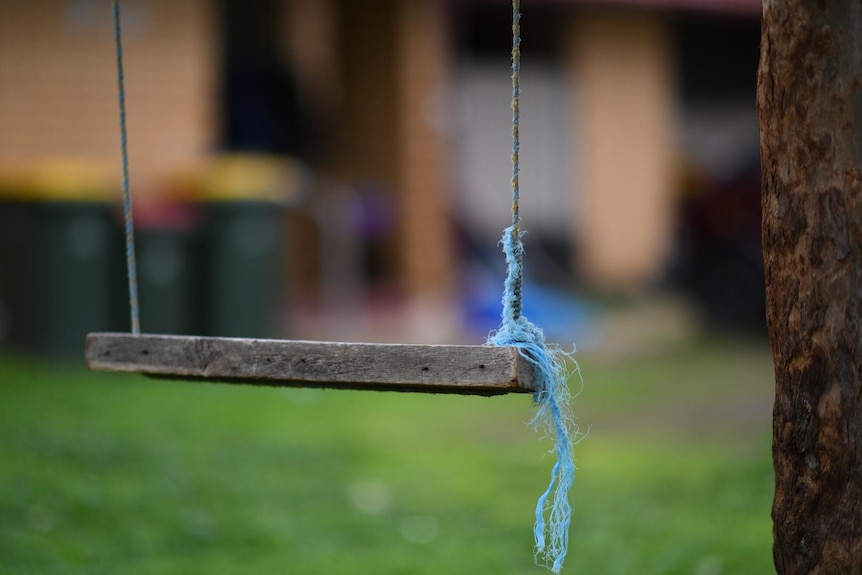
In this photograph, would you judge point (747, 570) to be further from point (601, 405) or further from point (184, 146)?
point (184, 146)

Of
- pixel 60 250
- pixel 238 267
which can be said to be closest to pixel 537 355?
pixel 60 250

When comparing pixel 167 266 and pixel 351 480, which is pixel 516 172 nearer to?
pixel 351 480

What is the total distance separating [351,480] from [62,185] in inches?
147

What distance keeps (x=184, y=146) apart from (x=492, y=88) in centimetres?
611

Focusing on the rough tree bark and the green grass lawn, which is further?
the green grass lawn

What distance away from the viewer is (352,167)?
1261 centimetres

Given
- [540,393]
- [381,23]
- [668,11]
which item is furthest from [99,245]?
[668,11]

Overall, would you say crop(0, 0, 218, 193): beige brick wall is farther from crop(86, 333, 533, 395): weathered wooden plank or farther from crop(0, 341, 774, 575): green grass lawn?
crop(86, 333, 533, 395): weathered wooden plank

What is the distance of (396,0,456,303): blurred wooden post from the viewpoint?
11.2 meters

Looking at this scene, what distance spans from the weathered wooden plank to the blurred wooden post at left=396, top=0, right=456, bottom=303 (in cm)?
842

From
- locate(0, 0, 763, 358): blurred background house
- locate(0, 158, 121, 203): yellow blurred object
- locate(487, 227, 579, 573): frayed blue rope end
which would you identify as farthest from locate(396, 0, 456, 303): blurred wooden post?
locate(487, 227, 579, 573): frayed blue rope end

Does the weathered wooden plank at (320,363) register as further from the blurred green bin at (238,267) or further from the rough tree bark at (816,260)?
the blurred green bin at (238,267)

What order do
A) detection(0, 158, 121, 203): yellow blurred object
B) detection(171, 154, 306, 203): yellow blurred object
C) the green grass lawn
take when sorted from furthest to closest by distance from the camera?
detection(171, 154, 306, 203): yellow blurred object, detection(0, 158, 121, 203): yellow blurred object, the green grass lawn

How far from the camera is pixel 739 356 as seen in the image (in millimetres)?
10039
